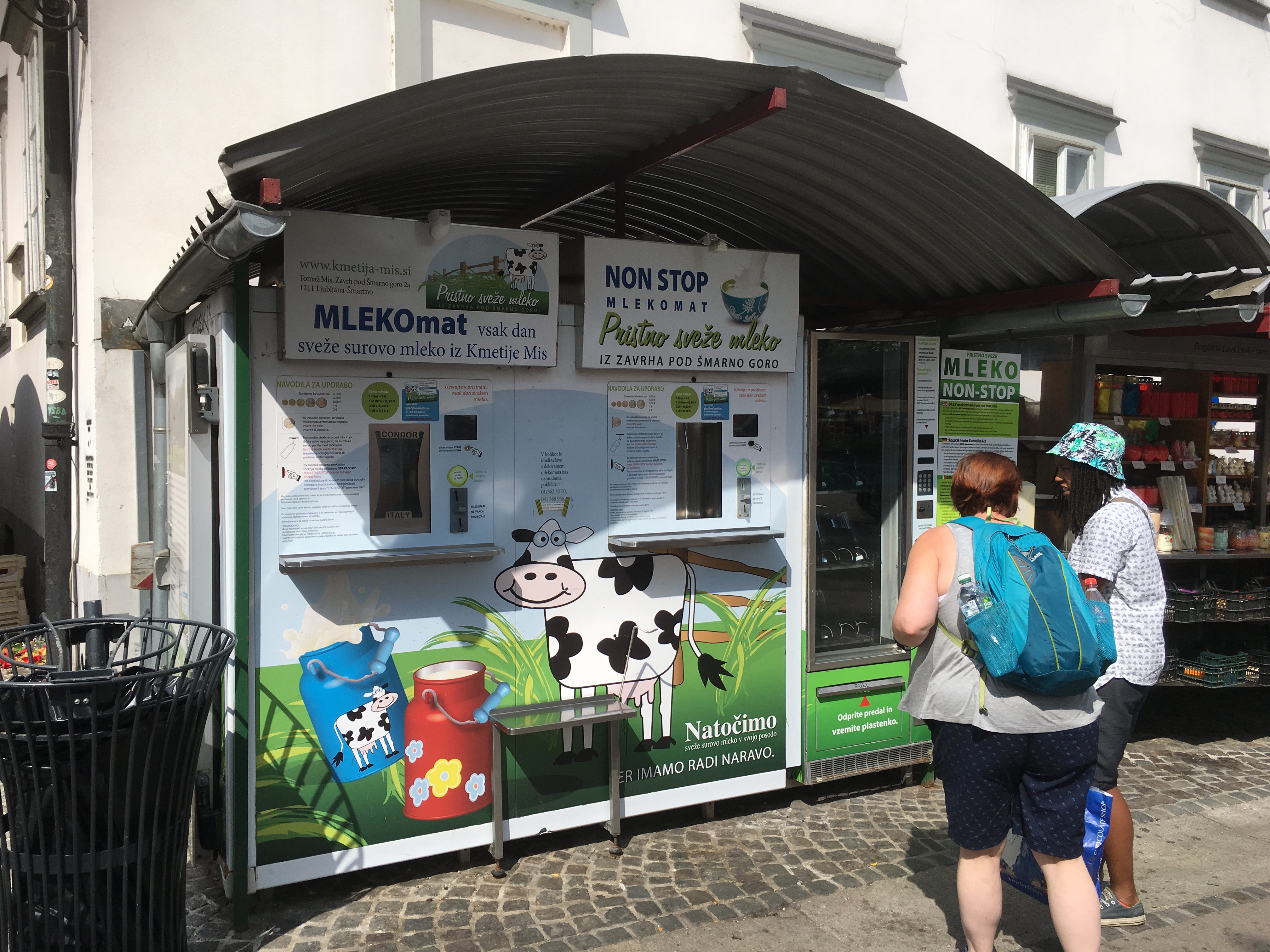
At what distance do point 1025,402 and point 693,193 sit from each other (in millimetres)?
2865

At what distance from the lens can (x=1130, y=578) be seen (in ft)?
12.0

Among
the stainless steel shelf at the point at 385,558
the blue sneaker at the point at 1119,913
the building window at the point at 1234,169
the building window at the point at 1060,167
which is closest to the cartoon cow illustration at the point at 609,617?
the stainless steel shelf at the point at 385,558

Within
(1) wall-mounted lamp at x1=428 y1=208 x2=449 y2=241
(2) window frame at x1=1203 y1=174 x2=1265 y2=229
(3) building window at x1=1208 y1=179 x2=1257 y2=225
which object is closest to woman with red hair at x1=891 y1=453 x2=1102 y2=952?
(1) wall-mounted lamp at x1=428 y1=208 x2=449 y2=241

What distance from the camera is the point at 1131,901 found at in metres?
3.77

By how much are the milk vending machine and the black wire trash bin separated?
297 centimetres

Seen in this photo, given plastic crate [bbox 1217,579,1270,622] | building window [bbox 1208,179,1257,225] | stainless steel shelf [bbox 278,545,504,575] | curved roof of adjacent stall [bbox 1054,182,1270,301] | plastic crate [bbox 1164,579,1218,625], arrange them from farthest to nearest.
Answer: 1. building window [bbox 1208,179,1257,225]
2. plastic crate [bbox 1217,579,1270,622]
3. plastic crate [bbox 1164,579,1218,625]
4. curved roof of adjacent stall [bbox 1054,182,1270,301]
5. stainless steel shelf [bbox 278,545,504,575]

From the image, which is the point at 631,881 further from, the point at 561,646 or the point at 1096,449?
the point at 1096,449

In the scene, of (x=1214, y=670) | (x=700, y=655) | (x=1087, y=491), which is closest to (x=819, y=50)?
(x=1214, y=670)

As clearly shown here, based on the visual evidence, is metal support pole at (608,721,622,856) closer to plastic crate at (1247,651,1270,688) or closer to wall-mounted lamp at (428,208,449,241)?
wall-mounted lamp at (428,208,449,241)

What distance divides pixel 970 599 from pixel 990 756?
1.59 feet

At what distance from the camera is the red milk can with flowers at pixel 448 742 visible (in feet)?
12.9

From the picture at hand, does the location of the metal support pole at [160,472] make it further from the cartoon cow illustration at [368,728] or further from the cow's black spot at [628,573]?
the cow's black spot at [628,573]

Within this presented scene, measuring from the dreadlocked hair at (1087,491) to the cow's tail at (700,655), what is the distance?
5.45ft

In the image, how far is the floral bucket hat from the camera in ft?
12.1
